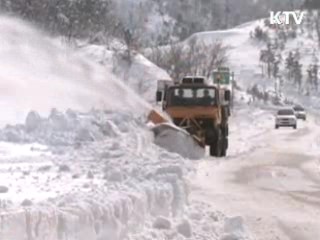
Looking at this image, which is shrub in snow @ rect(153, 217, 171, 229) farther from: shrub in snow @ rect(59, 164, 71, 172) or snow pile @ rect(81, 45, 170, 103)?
snow pile @ rect(81, 45, 170, 103)

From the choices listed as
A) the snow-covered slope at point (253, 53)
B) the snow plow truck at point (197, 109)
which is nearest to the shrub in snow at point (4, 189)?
the snow plow truck at point (197, 109)

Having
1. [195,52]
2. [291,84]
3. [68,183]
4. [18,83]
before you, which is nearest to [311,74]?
[291,84]

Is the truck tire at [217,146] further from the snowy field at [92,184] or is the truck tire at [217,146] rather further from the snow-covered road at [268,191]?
the snowy field at [92,184]

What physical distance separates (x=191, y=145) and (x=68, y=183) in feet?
32.9

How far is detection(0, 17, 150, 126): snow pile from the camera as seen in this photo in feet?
70.2

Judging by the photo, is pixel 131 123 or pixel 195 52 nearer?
pixel 131 123

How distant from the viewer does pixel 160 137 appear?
18625mm

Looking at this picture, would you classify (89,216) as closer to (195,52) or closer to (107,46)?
(107,46)

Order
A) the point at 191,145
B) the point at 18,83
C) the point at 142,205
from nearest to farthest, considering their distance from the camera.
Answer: the point at 142,205 < the point at 191,145 < the point at 18,83

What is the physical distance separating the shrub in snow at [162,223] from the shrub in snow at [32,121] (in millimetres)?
6222

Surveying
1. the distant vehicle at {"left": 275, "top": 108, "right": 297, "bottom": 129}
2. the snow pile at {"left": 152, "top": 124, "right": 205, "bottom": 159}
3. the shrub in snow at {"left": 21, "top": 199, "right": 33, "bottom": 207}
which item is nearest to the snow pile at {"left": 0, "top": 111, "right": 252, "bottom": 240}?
the shrub in snow at {"left": 21, "top": 199, "right": 33, "bottom": 207}

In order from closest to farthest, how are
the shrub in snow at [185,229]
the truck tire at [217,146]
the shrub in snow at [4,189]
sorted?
1. the shrub in snow at [4,189]
2. the shrub in snow at [185,229]
3. the truck tire at [217,146]

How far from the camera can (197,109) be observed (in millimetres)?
20625

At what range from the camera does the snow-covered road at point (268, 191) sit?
997cm
